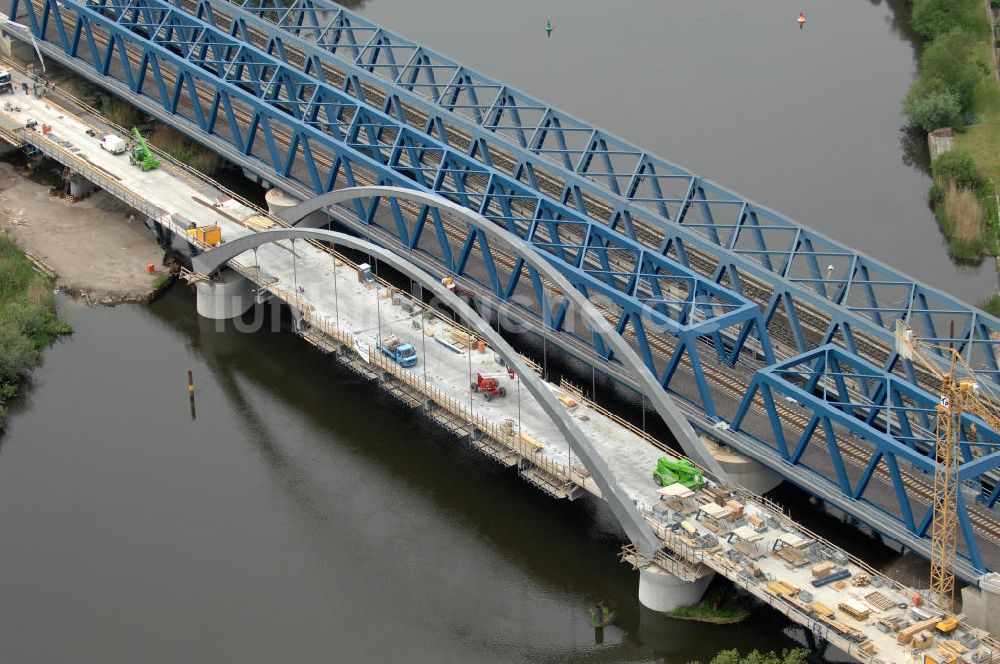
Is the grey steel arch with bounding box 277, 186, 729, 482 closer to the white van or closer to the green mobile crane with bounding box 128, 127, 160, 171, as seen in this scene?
the green mobile crane with bounding box 128, 127, 160, 171

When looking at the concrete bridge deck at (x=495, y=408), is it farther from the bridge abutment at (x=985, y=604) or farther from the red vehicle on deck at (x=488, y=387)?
the bridge abutment at (x=985, y=604)

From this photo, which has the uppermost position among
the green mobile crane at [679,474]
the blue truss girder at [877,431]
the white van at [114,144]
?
the blue truss girder at [877,431]

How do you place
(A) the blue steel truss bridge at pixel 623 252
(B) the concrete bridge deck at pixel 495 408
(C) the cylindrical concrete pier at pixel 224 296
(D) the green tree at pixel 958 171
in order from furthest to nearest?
(D) the green tree at pixel 958 171, (C) the cylindrical concrete pier at pixel 224 296, (A) the blue steel truss bridge at pixel 623 252, (B) the concrete bridge deck at pixel 495 408

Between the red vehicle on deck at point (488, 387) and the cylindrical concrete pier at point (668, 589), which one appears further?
the red vehicle on deck at point (488, 387)

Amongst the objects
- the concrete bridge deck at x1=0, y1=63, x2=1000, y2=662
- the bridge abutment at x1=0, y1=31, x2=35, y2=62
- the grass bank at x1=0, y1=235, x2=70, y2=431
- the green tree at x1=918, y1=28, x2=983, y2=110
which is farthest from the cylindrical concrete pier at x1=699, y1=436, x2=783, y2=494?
the bridge abutment at x1=0, y1=31, x2=35, y2=62

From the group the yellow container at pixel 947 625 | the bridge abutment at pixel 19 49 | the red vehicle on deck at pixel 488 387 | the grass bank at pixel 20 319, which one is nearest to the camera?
the yellow container at pixel 947 625

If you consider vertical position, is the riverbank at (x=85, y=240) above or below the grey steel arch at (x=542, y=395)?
below

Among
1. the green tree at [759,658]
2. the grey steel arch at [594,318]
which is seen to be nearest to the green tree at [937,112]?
the grey steel arch at [594,318]

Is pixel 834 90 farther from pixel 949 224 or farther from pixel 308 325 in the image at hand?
pixel 308 325
